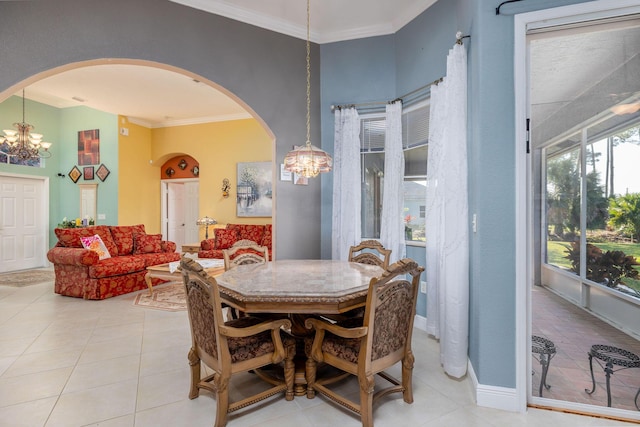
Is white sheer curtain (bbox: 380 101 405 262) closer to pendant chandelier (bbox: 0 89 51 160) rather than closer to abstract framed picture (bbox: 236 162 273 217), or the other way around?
abstract framed picture (bbox: 236 162 273 217)

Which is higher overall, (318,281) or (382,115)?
(382,115)

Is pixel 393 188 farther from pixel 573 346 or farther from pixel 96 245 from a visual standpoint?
pixel 96 245

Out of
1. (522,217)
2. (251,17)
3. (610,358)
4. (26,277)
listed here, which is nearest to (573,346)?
(610,358)

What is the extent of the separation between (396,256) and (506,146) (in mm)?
1686

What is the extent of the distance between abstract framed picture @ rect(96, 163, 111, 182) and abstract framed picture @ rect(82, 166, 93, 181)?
0.18 m

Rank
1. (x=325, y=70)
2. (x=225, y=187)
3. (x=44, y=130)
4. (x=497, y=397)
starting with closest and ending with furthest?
(x=497, y=397)
(x=325, y=70)
(x=44, y=130)
(x=225, y=187)

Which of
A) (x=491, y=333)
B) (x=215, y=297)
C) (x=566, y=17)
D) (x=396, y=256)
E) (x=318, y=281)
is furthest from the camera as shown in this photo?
(x=396, y=256)

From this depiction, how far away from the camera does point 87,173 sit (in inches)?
279

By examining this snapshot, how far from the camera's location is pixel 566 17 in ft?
6.01

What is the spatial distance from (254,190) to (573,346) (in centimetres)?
579

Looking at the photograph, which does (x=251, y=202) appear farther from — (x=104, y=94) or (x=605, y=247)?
(x=605, y=247)

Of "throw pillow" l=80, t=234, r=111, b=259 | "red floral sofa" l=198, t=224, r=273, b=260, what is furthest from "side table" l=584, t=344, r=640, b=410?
"throw pillow" l=80, t=234, r=111, b=259

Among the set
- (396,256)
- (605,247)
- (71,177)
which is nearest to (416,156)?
(396,256)

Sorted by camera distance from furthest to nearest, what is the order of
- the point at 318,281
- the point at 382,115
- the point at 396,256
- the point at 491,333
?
the point at 382,115, the point at 396,256, the point at 318,281, the point at 491,333
